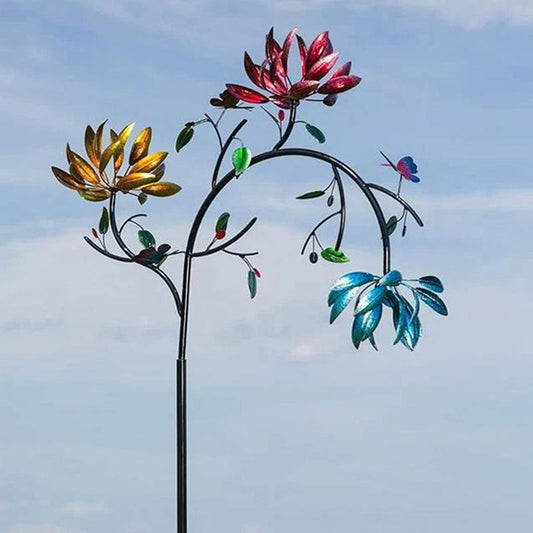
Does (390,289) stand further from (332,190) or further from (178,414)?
(178,414)

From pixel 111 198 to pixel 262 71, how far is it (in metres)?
0.50

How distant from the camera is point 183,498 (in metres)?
2.75

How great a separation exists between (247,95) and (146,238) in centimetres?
47

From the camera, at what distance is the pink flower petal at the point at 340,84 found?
258 centimetres

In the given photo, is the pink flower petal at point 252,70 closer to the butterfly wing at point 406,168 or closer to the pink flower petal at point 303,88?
the pink flower petal at point 303,88

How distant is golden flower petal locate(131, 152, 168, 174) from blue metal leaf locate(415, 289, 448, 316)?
73 cm

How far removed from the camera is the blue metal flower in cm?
239

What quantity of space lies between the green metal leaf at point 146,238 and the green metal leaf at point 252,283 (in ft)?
0.81

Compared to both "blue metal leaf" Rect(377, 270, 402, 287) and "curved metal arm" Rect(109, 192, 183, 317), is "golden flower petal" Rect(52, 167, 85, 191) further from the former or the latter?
"blue metal leaf" Rect(377, 270, 402, 287)

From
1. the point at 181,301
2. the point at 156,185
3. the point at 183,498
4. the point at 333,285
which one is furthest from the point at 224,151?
the point at 183,498

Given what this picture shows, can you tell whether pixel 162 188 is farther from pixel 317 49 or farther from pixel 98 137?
pixel 317 49

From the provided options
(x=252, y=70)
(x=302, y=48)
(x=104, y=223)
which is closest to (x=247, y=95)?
(x=252, y=70)

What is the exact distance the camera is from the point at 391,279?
2391mm

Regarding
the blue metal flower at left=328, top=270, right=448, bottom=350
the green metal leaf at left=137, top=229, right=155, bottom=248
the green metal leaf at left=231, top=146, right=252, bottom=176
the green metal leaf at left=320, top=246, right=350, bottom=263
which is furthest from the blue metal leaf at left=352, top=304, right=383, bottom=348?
the green metal leaf at left=137, top=229, right=155, bottom=248
